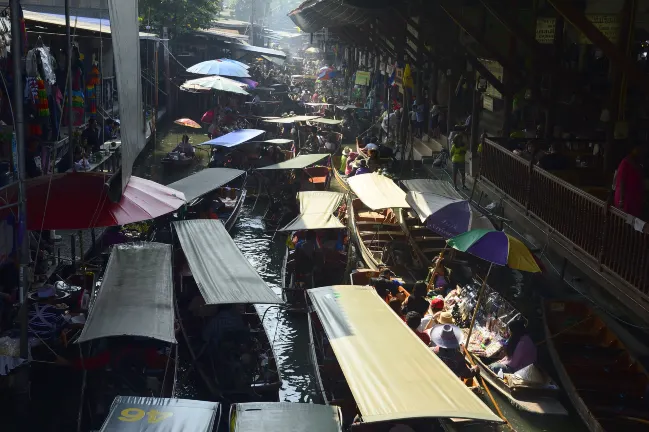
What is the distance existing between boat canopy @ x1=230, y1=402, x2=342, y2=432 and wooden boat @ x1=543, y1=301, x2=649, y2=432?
140 inches

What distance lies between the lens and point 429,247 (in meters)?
15.1

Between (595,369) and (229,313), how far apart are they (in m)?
5.11

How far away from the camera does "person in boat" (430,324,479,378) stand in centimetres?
1031

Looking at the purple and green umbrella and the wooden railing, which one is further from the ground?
the wooden railing

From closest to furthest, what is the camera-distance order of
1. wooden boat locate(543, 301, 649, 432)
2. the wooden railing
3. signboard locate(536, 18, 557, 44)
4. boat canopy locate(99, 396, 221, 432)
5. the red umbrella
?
boat canopy locate(99, 396, 221, 432)
the wooden railing
wooden boat locate(543, 301, 649, 432)
the red umbrella
signboard locate(536, 18, 557, 44)

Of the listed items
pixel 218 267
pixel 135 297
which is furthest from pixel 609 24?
pixel 135 297

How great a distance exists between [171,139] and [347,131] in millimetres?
7231

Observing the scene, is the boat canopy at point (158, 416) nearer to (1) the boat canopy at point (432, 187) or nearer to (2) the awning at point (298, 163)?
(1) the boat canopy at point (432, 187)

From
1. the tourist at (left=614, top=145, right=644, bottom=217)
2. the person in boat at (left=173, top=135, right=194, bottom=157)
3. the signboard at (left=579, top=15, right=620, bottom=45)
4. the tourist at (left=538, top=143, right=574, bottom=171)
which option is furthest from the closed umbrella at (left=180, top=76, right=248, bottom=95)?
the tourist at (left=614, top=145, right=644, bottom=217)

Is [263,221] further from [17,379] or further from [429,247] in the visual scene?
[17,379]

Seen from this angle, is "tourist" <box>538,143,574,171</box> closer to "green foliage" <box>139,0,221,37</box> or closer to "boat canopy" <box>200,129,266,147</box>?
"boat canopy" <box>200,129,266,147</box>

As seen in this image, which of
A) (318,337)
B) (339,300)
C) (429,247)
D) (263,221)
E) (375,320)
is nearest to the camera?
(375,320)

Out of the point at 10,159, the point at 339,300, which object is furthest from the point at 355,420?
the point at 10,159

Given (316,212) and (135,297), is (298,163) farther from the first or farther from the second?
(135,297)
